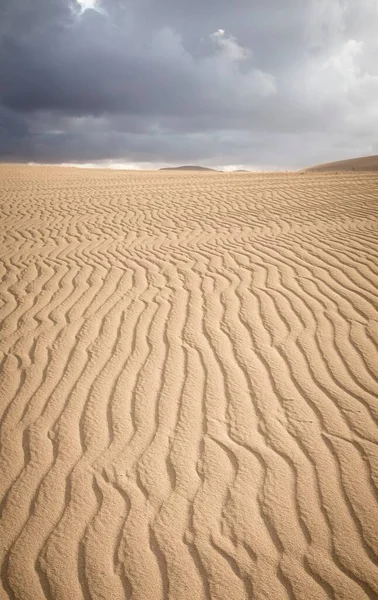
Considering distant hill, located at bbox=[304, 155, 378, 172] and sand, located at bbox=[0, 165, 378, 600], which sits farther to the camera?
distant hill, located at bbox=[304, 155, 378, 172]

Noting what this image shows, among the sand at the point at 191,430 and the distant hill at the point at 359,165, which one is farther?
the distant hill at the point at 359,165

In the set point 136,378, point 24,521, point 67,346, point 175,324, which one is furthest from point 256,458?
point 67,346

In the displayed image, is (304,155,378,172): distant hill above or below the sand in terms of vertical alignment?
above

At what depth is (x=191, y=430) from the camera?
2.59 meters

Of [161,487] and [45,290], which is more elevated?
[45,290]

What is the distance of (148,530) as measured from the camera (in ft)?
6.53

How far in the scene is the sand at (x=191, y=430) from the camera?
1844mm

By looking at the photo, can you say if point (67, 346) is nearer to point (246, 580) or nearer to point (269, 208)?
point (246, 580)

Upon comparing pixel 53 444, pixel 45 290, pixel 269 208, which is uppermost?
pixel 269 208

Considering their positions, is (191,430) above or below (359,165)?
below

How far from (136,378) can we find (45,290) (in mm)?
2476

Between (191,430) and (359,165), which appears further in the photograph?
(359,165)

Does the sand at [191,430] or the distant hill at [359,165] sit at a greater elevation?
the distant hill at [359,165]

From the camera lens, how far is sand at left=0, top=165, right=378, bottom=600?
6.05 feet
